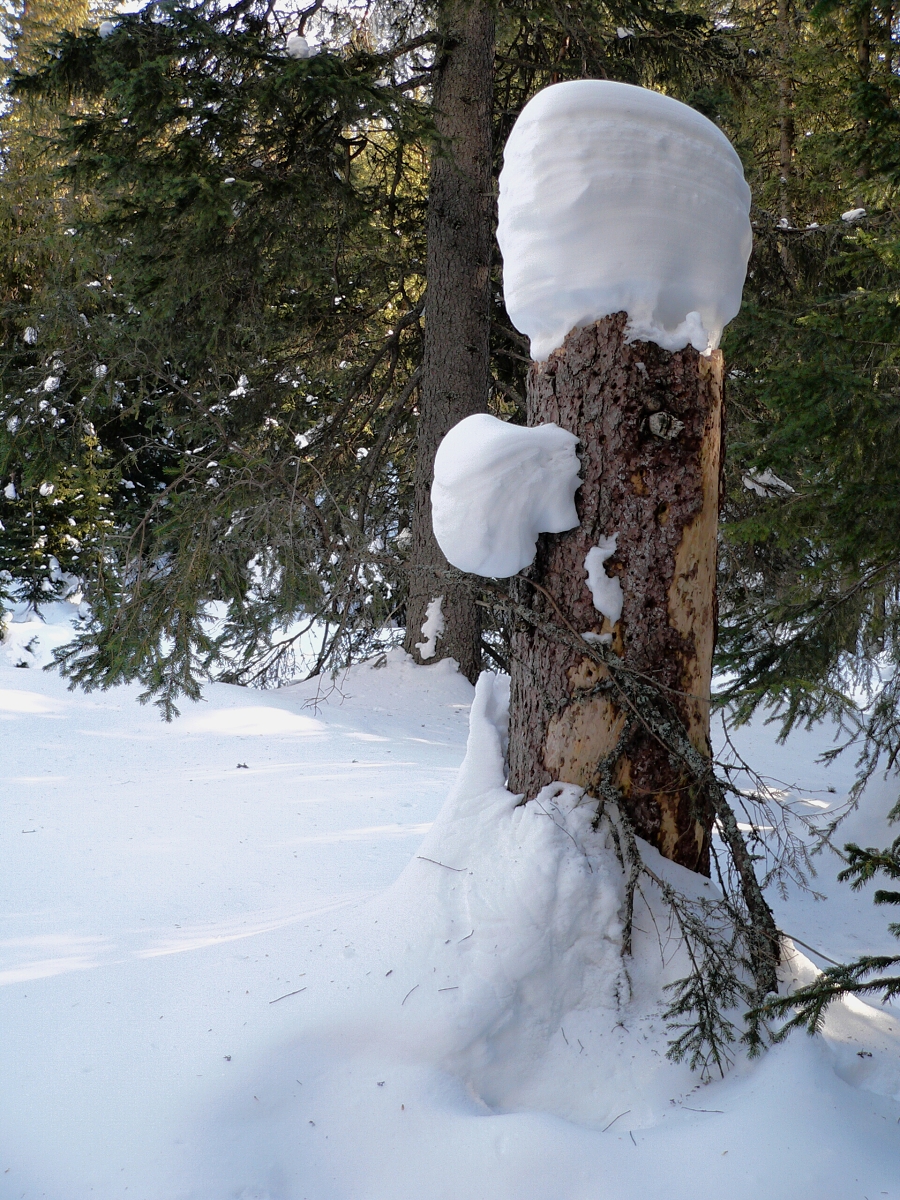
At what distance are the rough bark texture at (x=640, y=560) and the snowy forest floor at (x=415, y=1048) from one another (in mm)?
202

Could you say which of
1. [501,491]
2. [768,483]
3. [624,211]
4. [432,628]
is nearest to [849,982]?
[501,491]

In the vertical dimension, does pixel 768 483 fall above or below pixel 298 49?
below

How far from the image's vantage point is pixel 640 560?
2.40m

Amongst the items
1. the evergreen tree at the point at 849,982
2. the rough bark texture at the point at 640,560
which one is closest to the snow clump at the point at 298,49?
the rough bark texture at the point at 640,560

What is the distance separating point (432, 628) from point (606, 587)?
5127 mm

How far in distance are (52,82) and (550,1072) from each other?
6324 millimetres

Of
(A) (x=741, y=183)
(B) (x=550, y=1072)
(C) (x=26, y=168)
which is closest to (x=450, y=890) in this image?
(B) (x=550, y=1072)

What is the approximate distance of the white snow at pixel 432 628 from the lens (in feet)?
24.5

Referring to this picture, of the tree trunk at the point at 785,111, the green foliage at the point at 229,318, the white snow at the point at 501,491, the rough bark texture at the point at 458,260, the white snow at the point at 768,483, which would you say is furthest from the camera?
the tree trunk at the point at 785,111

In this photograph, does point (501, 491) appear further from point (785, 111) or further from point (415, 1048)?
point (785, 111)

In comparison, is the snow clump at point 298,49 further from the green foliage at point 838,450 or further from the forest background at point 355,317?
the green foliage at point 838,450

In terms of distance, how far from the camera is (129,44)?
5.08 metres

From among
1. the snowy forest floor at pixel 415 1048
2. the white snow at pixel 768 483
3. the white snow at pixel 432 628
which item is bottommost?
the snowy forest floor at pixel 415 1048

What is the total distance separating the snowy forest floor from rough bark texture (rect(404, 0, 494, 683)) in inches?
174
